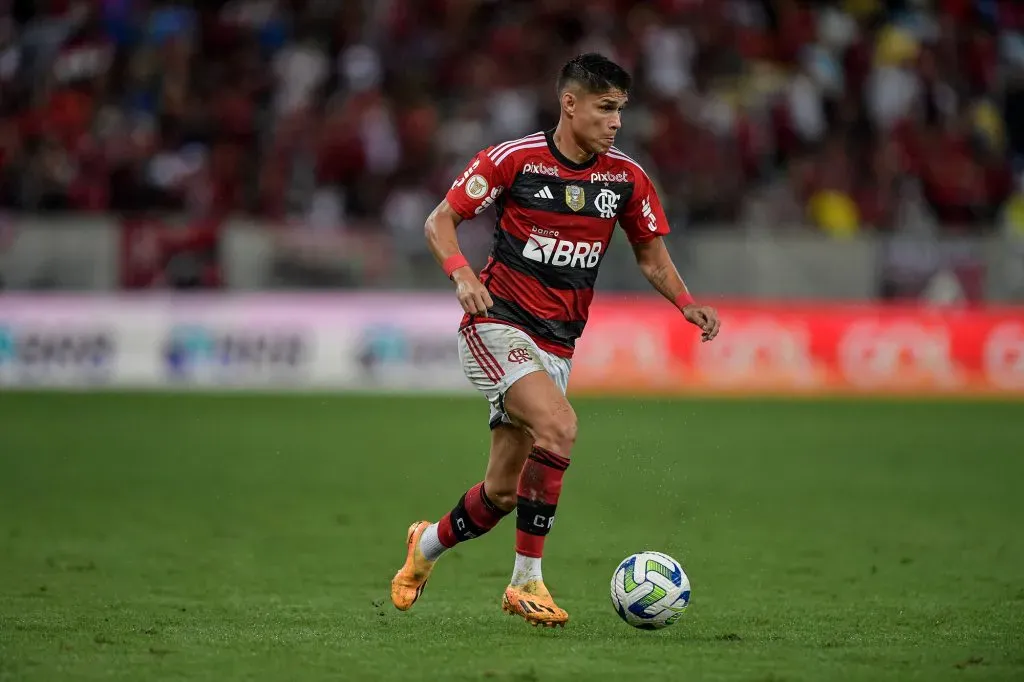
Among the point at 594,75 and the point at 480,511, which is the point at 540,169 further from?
the point at 480,511

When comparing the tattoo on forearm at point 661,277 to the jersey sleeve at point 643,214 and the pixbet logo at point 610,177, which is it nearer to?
the jersey sleeve at point 643,214

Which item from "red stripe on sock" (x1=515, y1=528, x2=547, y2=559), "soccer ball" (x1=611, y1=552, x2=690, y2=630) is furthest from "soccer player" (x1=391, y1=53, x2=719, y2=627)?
"soccer ball" (x1=611, y1=552, x2=690, y2=630)

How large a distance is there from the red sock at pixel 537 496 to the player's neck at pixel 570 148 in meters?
1.41

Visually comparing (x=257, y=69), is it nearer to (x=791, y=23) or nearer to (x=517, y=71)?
(x=517, y=71)

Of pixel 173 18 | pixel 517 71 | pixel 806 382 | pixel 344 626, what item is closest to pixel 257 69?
pixel 173 18

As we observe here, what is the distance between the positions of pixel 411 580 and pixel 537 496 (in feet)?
2.58

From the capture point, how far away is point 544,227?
23.1 ft

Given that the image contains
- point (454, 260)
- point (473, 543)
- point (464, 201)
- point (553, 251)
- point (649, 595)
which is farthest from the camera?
point (473, 543)

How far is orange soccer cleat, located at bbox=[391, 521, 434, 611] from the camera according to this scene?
699 cm

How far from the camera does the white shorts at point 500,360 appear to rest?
6.83m

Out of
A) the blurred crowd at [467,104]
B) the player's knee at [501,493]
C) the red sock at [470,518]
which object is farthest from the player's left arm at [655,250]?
the blurred crowd at [467,104]

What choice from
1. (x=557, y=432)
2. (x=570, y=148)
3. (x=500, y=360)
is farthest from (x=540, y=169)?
(x=557, y=432)

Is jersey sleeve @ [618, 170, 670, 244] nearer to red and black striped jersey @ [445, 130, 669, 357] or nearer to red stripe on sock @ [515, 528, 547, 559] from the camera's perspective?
red and black striped jersey @ [445, 130, 669, 357]

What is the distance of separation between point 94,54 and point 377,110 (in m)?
3.92
